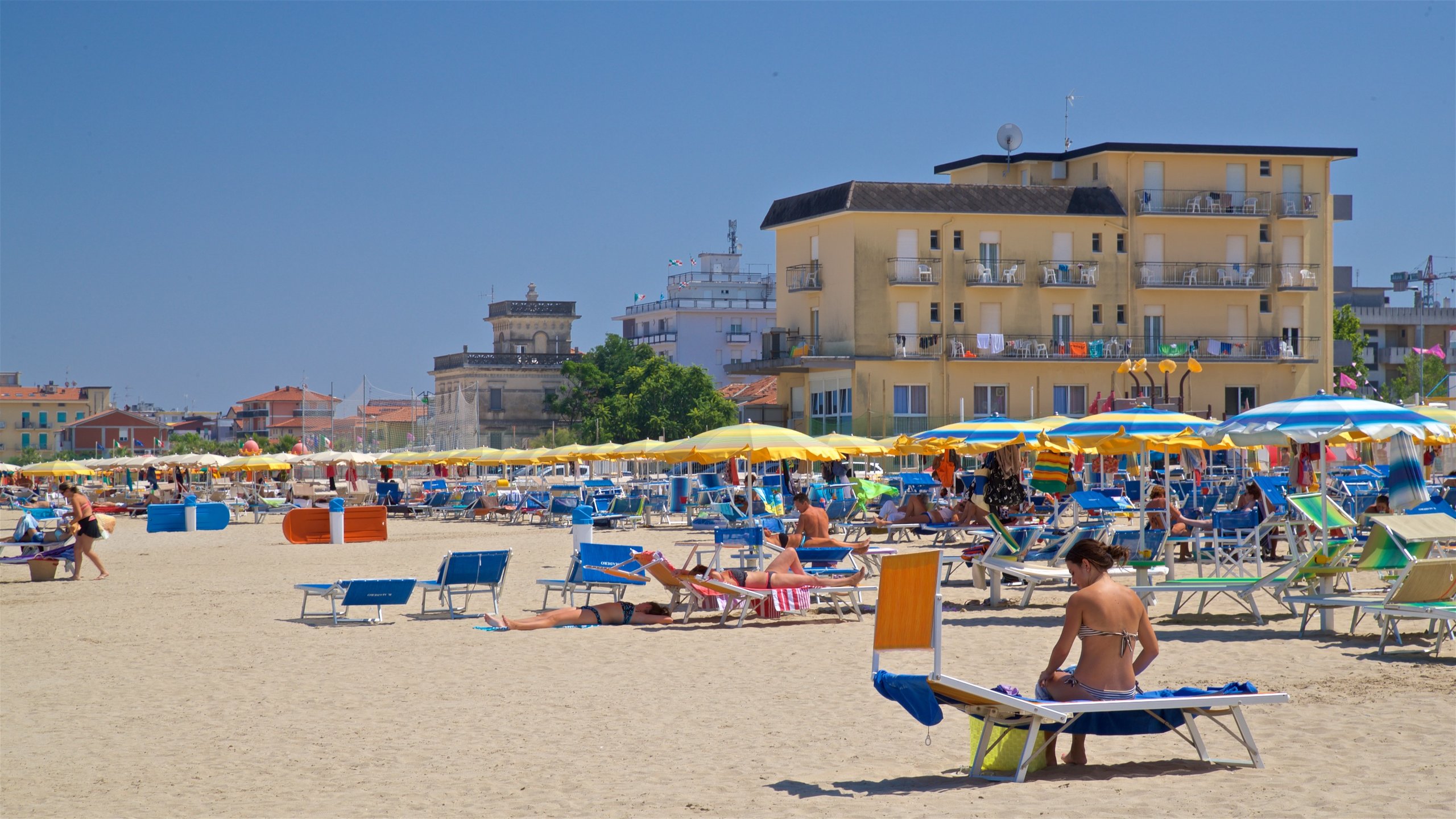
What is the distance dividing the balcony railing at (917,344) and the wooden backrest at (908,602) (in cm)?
4208

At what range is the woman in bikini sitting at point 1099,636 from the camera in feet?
20.9

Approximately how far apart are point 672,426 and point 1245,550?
193 feet

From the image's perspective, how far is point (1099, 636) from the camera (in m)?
6.38

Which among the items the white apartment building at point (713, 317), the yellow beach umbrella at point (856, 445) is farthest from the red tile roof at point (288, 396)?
the yellow beach umbrella at point (856, 445)

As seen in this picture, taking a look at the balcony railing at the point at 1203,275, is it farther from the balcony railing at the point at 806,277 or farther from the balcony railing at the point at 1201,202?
the balcony railing at the point at 806,277

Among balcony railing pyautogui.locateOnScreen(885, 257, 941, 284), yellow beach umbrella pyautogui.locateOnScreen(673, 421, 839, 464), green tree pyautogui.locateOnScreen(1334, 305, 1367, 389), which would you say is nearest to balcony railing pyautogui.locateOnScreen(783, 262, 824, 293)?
balcony railing pyautogui.locateOnScreen(885, 257, 941, 284)

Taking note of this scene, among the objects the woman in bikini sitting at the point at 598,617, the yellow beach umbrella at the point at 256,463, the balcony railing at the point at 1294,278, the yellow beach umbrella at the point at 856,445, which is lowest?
the yellow beach umbrella at the point at 256,463

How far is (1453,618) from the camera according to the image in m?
9.55

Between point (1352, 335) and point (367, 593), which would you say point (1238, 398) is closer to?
point (1352, 335)

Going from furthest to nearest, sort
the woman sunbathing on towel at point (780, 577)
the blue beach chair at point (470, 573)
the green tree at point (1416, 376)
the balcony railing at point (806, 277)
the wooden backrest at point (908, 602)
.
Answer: the green tree at point (1416, 376) → the balcony railing at point (806, 277) → the blue beach chair at point (470, 573) → the woman sunbathing on towel at point (780, 577) → the wooden backrest at point (908, 602)

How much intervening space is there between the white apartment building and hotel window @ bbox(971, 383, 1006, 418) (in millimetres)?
42226

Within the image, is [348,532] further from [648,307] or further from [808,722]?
[648,307]

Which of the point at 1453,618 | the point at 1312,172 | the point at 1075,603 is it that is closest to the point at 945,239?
the point at 1312,172

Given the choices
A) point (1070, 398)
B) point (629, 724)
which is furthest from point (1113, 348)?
point (629, 724)
